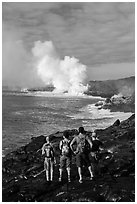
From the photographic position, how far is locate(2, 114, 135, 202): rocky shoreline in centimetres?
1631

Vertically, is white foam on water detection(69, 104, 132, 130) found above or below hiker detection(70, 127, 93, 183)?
above

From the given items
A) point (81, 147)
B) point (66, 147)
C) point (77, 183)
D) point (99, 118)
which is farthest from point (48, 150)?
point (99, 118)

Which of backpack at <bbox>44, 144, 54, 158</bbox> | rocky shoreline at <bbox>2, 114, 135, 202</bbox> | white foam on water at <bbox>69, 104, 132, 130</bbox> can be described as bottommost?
rocky shoreline at <bbox>2, 114, 135, 202</bbox>

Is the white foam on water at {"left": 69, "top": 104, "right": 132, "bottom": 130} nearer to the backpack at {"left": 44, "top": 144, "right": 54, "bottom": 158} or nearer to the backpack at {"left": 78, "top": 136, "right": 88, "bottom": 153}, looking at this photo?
the backpack at {"left": 44, "top": 144, "right": 54, "bottom": 158}

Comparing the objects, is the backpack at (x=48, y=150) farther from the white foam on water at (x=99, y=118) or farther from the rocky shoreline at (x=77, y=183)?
the white foam on water at (x=99, y=118)

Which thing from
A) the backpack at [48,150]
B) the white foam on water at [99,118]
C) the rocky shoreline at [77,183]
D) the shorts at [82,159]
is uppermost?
the white foam on water at [99,118]

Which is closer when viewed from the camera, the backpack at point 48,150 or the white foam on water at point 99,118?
the backpack at point 48,150

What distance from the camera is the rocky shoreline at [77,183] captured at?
16312 mm

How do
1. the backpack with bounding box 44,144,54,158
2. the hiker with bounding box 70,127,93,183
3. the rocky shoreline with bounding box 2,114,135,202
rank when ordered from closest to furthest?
1. the rocky shoreline with bounding box 2,114,135,202
2. the hiker with bounding box 70,127,93,183
3. the backpack with bounding box 44,144,54,158

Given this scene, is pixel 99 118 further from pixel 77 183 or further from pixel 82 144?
pixel 82 144

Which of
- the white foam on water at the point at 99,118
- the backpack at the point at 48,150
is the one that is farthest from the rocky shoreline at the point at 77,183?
the white foam on water at the point at 99,118

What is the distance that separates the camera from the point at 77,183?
17641 mm

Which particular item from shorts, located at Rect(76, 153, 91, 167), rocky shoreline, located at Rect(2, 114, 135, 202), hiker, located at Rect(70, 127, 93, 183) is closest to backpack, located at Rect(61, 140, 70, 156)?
hiker, located at Rect(70, 127, 93, 183)

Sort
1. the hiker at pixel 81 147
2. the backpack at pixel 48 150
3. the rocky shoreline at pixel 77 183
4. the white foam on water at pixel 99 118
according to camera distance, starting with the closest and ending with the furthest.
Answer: the rocky shoreline at pixel 77 183, the hiker at pixel 81 147, the backpack at pixel 48 150, the white foam on water at pixel 99 118
